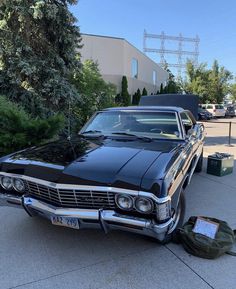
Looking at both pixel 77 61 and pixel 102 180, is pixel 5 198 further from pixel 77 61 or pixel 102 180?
pixel 77 61

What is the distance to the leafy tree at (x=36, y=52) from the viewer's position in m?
10.3

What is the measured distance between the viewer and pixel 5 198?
3428 mm

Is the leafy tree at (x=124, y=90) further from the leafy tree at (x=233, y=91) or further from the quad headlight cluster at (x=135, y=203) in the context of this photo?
the leafy tree at (x=233, y=91)

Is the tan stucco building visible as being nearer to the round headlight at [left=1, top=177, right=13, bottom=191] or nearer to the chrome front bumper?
the round headlight at [left=1, top=177, right=13, bottom=191]

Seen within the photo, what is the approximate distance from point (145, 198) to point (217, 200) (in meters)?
2.69

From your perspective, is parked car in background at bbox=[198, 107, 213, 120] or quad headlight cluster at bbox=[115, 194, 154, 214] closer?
quad headlight cluster at bbox=[115, 194, 154, 214]

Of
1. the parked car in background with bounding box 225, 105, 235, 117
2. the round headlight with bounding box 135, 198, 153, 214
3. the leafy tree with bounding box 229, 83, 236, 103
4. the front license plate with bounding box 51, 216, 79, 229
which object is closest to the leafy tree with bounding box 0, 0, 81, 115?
the front license plate with bounding box 51, 216, 79, 229

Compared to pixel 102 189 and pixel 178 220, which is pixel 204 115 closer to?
pixel 178 220

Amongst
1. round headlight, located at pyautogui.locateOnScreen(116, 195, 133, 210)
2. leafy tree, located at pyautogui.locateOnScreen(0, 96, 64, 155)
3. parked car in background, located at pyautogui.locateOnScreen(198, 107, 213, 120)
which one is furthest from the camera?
parked car in background, located at pyautogui.locateOnScreen(198, 107, 213, 120)

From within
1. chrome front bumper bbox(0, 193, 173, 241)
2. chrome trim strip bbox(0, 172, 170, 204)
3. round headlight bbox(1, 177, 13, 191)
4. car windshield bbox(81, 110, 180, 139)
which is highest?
car windshield bbox(81, 110, 180, 139)

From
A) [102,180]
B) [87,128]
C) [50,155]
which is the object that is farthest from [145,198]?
[87,128]

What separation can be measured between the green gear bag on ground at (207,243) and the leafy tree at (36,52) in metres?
8.25

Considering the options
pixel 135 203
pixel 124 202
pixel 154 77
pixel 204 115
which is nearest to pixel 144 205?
pixel 135 203

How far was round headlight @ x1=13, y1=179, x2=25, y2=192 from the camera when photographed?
11.0ft
